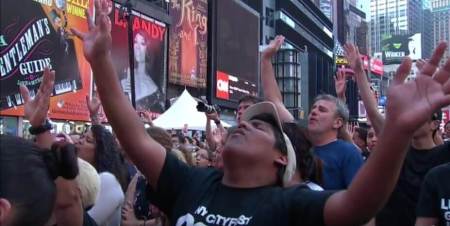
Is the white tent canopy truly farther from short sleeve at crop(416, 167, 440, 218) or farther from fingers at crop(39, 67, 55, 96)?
short sleeve at crop(416, 167, 440, 218)

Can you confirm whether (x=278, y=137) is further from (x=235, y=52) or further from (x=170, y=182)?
(x=235, y=52)

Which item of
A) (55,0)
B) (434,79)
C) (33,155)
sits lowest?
(33,155)

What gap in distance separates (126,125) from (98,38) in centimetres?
41

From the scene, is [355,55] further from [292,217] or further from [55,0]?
[55,0]

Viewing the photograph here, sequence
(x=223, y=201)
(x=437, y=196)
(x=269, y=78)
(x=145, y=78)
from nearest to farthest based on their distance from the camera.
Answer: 1. (x=223, y=201)
2. (x=437, y=196)
3. (x=269, y=78)
4. (x=145, y=78)

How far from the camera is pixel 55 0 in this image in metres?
21.6

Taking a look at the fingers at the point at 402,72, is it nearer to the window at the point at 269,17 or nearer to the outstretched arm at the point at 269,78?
the outstretched arm at the point at 269,78

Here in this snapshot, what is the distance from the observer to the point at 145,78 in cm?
2828

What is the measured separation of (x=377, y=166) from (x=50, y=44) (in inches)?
802

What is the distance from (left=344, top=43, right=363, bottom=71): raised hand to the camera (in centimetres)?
430

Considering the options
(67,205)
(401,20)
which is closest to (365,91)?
(67,205)

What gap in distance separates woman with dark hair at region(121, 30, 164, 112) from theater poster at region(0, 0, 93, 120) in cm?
430

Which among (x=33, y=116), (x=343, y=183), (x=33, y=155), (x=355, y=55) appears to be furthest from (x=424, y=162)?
(x=33, y=155)

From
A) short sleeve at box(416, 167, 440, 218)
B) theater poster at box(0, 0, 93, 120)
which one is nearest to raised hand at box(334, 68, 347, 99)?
short sleeve at box(416, 167, 440, 218)
